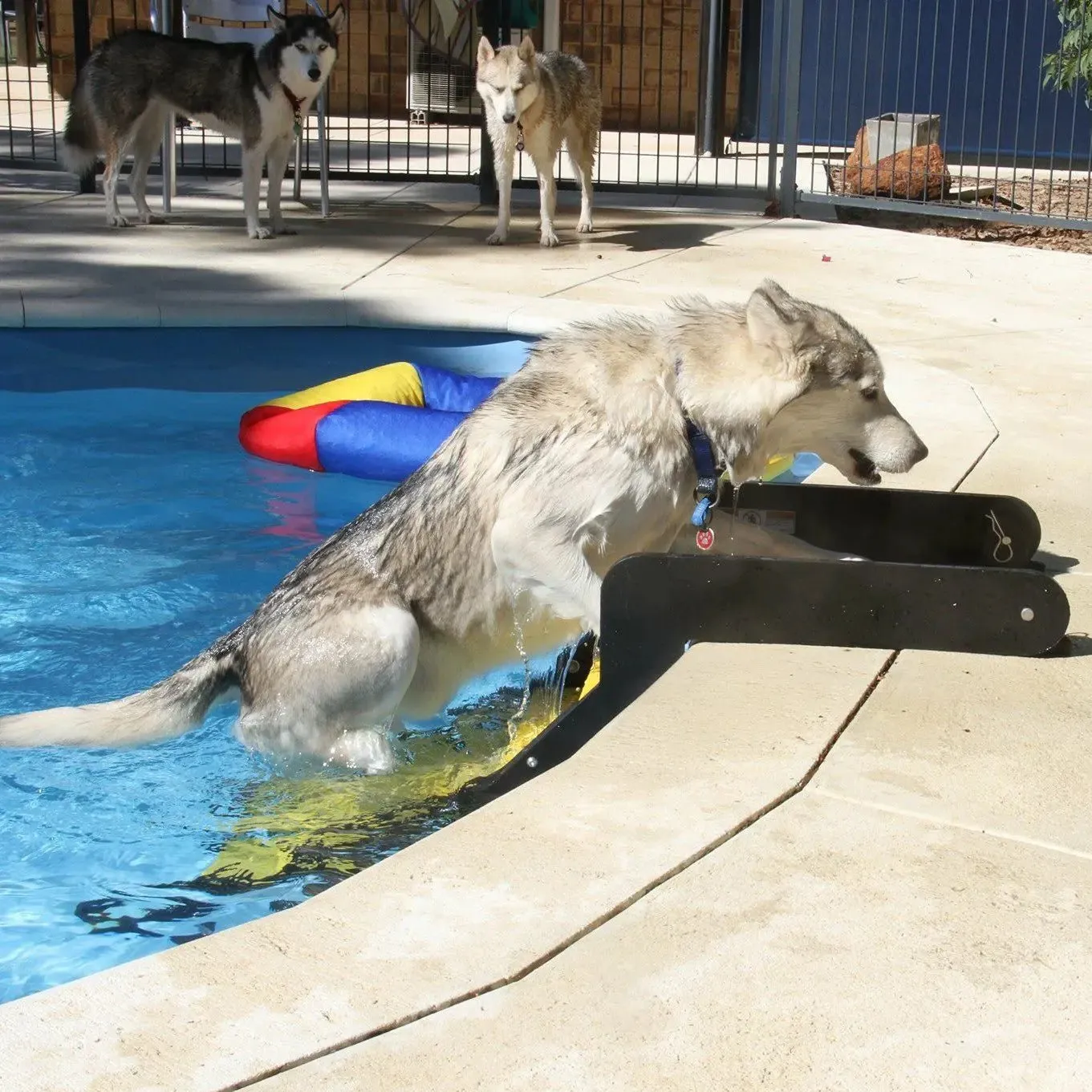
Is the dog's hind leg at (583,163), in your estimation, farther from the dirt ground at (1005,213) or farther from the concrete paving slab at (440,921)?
the concrete paving slab at (440,921)

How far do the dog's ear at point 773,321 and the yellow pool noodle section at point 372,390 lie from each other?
3.45 m

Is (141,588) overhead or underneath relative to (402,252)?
underneath

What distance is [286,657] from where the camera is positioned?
4.02 metres

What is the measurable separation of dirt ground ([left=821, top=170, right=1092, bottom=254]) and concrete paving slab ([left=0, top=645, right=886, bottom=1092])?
32.2 ft

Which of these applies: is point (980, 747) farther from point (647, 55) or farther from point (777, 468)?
point (647, 55)

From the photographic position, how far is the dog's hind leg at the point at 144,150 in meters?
11.7

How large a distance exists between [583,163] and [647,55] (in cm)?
794

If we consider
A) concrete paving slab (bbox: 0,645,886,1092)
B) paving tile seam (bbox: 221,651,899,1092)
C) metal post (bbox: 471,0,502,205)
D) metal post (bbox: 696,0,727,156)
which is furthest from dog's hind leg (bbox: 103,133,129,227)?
paving tile seam (bbox: 221,651,899,1092)

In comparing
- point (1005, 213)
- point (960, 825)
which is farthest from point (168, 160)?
point (960, 825)

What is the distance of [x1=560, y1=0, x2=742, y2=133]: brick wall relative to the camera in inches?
725

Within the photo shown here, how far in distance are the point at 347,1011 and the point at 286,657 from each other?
1.84 metres

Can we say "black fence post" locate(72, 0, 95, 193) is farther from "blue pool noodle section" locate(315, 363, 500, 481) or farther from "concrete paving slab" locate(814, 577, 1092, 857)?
"concrete paving slab" locate(814, 577, 1092, 857)

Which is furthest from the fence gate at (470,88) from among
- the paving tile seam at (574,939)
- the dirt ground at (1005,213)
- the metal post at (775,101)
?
the paving tile seam at (574,939)

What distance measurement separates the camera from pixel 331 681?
13.1ft
